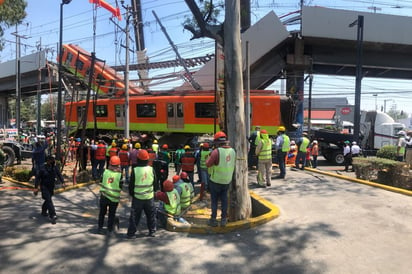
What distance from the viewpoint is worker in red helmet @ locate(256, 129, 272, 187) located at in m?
8.43

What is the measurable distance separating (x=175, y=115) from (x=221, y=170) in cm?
1113

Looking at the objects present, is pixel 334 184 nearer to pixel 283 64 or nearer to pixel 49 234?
pixel 49 234

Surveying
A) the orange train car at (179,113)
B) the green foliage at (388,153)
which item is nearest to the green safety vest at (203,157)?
the orange train car at (179,113)

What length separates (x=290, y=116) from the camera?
1523 centimetres

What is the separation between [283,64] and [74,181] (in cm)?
1594

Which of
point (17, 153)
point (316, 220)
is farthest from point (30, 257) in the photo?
point (17, 153)

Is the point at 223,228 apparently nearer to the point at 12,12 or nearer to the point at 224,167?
the point at 224,167

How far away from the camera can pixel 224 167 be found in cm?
550

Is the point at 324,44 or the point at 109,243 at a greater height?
the point at 324,44

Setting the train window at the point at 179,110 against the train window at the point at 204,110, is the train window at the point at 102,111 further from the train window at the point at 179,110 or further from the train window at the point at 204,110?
the train window at the point at 204,110

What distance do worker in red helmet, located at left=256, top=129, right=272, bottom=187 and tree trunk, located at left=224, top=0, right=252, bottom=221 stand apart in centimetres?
257

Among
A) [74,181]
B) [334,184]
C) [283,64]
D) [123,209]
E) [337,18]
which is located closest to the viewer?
[123,209]

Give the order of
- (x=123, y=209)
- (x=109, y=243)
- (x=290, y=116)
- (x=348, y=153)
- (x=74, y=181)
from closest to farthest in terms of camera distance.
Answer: (x=109, y=243), (x=123, y=209), (x=74, y=181), (x=348, y=153), (x=290, y=116)

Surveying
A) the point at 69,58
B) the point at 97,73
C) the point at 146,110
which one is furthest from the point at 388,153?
the point at 69,58
